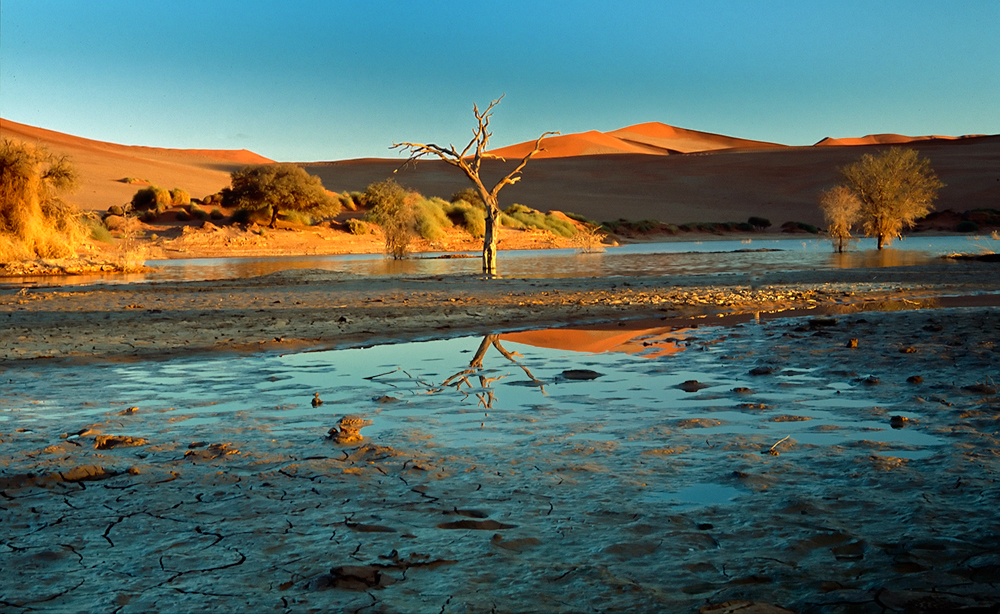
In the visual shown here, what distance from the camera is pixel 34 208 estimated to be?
25.2 m

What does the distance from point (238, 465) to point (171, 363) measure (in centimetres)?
441

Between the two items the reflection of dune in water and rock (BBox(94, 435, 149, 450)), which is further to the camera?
the reflection of dune in water

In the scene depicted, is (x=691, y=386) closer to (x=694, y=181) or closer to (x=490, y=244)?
(x=490, y=244)

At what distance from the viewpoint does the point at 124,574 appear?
3.09 meters

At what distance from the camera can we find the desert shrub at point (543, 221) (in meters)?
50.5

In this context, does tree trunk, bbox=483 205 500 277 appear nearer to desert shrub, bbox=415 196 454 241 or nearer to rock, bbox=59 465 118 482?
rock, bbox=59 465 118 482

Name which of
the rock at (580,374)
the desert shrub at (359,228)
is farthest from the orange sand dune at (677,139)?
the rock at (580,374)

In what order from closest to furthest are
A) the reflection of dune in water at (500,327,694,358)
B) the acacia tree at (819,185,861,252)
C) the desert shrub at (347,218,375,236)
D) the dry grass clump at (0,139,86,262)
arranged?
1. the reflection of dune in water at (500,327,694,358)
2. the dry grass clump at (0,139,86,262)
3. the acacia tree at (819,185,861,252)
4. the desert shrub at (347,218,375,236)

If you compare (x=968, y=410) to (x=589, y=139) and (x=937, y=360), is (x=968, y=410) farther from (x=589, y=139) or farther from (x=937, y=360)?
(x=589, y=139)

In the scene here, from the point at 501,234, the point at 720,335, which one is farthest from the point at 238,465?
the point at 501,234

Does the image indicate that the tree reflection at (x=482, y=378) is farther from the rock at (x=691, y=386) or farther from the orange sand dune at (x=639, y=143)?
the orange sand dune at (x=639, y=143)

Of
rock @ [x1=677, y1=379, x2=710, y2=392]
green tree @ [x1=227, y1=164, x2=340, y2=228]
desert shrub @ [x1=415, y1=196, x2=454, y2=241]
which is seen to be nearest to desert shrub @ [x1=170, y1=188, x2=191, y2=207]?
green tree @ [x1=227, y1=164, x2=340, y2=228]

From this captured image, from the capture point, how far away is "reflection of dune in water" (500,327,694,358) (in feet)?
30.1

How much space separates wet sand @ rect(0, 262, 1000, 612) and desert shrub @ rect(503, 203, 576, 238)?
41.4m
